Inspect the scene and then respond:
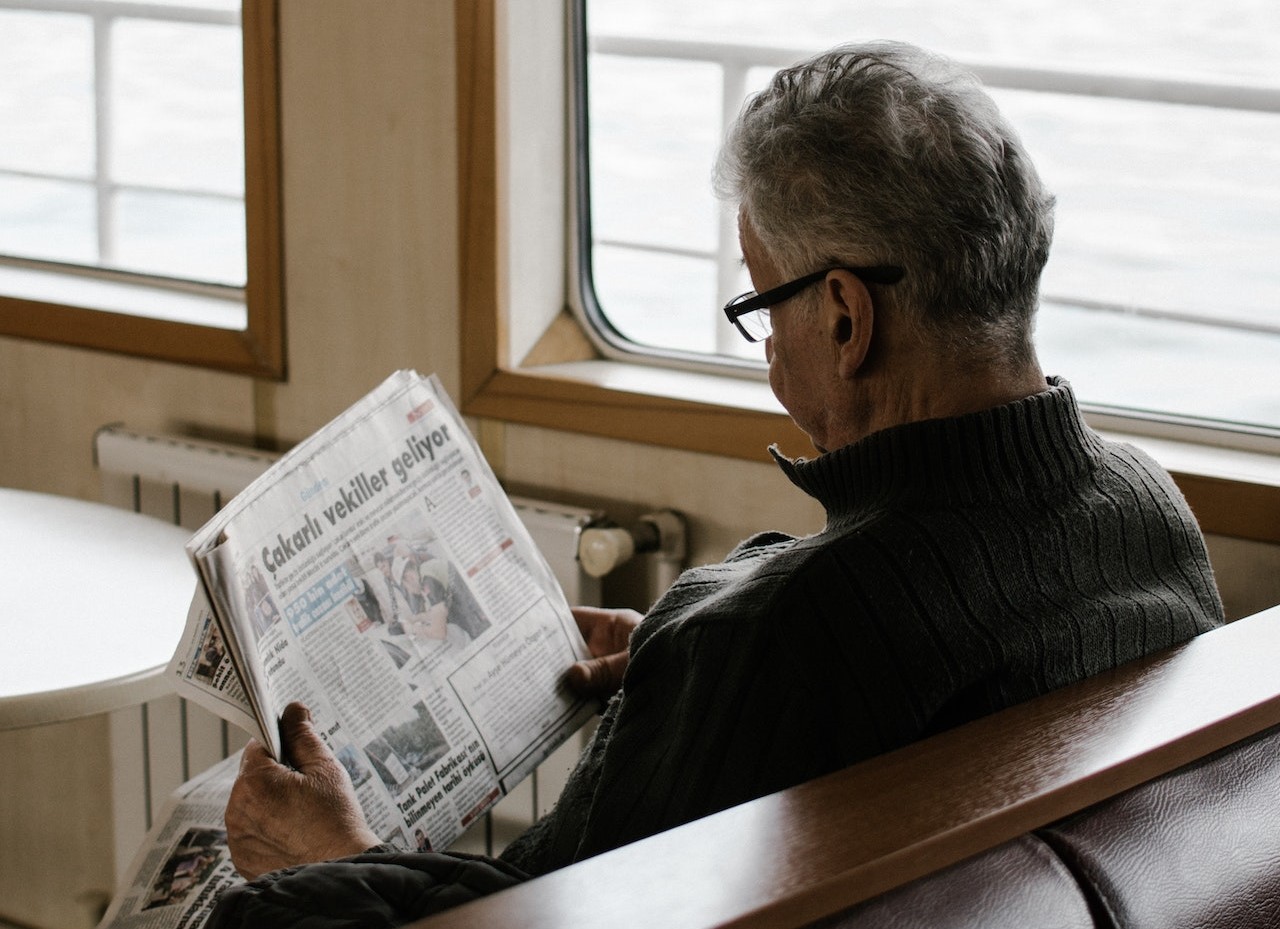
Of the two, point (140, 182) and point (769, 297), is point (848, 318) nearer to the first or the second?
point (769, 297)

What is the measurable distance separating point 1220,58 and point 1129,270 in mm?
298

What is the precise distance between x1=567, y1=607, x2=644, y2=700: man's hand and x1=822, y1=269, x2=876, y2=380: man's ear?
50 cm

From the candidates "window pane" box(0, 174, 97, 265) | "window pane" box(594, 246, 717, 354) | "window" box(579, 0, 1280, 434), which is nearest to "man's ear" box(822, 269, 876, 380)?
"window" box(579, 0, 1280, 434)

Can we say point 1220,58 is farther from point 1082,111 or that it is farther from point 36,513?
point 36,513

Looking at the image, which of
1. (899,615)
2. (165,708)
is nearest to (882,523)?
(899,615)

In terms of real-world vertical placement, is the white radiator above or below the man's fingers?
below

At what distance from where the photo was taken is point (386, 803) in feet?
4.42

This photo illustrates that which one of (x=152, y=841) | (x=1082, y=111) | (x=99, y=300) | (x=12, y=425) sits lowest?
(x=152, y=841)

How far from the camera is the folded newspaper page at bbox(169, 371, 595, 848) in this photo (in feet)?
4.15

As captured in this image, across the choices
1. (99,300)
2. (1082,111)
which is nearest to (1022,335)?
(1082,111)

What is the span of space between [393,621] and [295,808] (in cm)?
21

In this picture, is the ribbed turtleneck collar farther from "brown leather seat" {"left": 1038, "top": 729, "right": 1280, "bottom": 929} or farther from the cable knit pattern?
"brown leather seat" {"left": 1038, "top": 729, "right": 1280, "bottom": 929}

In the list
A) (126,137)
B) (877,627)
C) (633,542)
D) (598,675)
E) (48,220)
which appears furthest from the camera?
(48,220)

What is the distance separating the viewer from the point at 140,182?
9.19 ft
